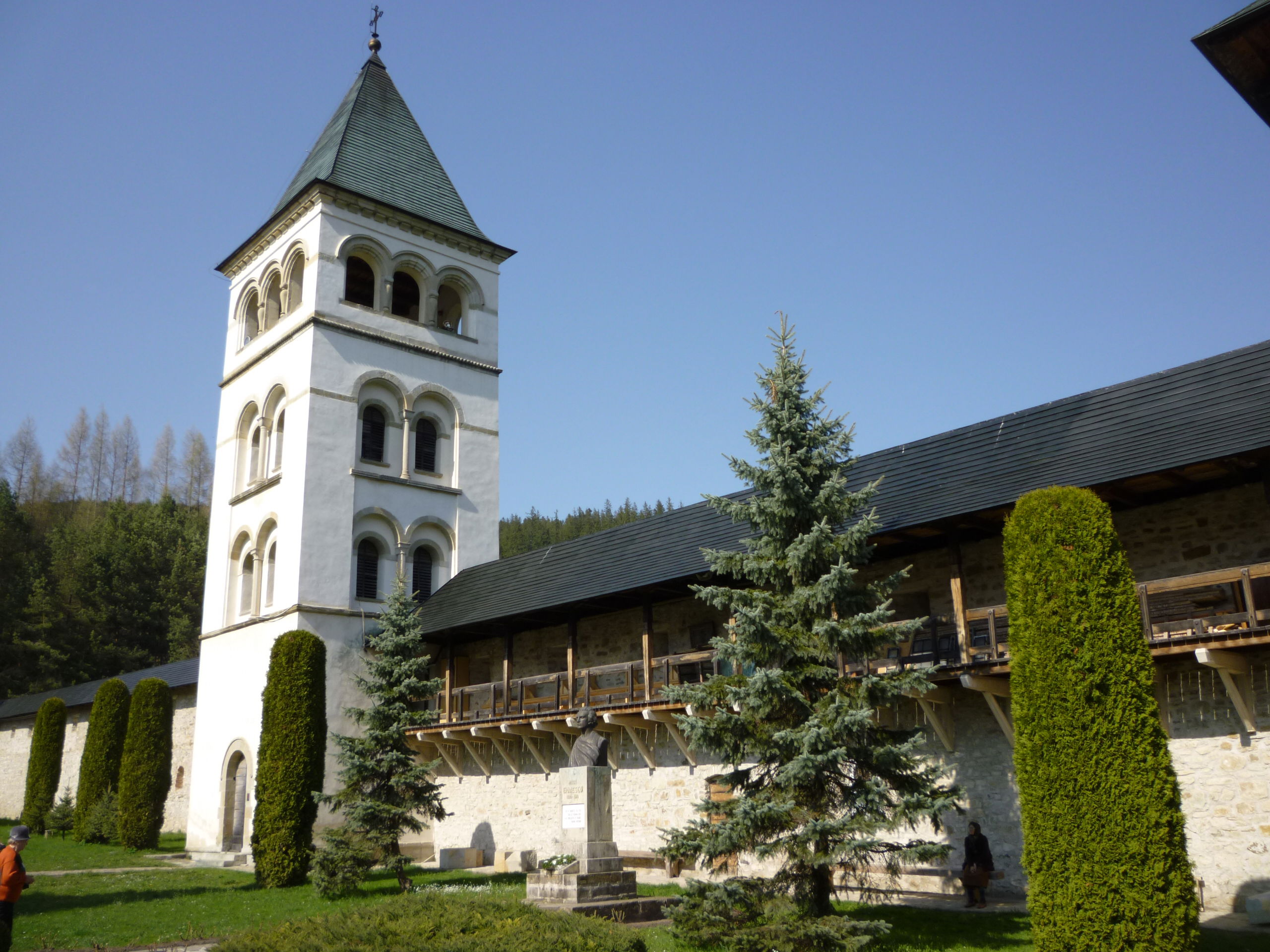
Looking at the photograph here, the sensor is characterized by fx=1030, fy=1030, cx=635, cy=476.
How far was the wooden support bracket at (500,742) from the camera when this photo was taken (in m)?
19.7

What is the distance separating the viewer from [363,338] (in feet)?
83.4

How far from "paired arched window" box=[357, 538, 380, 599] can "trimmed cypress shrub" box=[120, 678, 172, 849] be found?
6.44 metres

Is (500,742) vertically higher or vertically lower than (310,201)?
lower

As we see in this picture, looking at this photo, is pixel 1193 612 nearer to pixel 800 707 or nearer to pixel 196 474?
pixel 800 707

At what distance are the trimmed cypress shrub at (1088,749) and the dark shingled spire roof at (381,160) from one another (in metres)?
20.7

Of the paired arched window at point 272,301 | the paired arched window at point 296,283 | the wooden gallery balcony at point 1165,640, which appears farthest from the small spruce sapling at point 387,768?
the paired arched window at point 272,301

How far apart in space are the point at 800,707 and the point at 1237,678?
15.6 ft

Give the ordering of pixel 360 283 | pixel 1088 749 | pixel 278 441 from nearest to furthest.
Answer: pixel 1088 749 < pixel 278 441 < pixel 360 283

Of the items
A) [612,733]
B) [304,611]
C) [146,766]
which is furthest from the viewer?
[146,766]

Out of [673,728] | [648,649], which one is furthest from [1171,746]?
[648,649]

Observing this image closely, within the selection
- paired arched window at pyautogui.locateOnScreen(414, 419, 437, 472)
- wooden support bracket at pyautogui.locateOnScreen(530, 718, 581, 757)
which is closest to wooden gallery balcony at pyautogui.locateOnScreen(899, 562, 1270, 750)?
wooden support bracket at pyautogui.locateOnScreen(530, 718, 581, 757)

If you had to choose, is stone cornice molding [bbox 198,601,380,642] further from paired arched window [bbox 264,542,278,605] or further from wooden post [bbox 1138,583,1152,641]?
wooden post [bbox 1138,583,1152,641]

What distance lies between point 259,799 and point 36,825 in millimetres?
15693

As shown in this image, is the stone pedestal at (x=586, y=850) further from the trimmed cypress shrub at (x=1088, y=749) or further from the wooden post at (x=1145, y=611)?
the wooden post at (x=1145, y=611)
